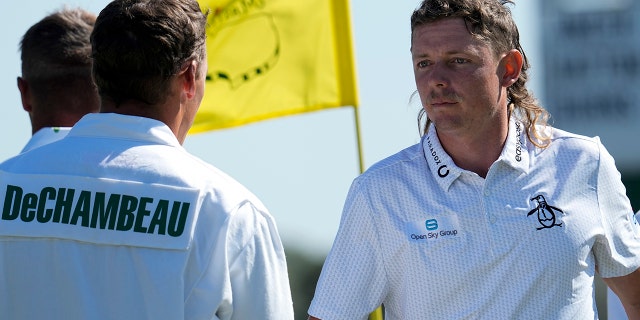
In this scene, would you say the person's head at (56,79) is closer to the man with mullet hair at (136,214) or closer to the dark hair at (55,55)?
the dark hair at (55,55)

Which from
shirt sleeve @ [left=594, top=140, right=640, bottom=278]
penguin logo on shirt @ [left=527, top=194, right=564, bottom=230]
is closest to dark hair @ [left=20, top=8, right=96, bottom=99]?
penguin logo on shirt @ [left=527, top=194, right=564, bottom=230]

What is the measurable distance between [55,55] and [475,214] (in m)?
1.48

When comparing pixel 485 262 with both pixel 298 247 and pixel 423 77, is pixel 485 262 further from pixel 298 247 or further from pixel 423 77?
pixel 298 247

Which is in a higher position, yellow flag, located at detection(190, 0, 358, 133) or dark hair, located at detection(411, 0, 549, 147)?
dark hair, located at detection(411, 0, 549, 147)

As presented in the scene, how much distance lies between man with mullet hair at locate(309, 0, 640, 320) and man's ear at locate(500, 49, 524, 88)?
0.01 metres

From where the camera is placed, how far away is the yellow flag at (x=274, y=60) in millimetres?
7723

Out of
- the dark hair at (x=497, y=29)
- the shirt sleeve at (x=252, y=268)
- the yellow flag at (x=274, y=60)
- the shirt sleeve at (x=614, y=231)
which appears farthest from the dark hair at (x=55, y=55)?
the yellow flag at (x=274, y=60)

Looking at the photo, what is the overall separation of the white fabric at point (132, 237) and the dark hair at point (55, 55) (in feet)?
3.54

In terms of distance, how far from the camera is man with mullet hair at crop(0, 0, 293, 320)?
339 cm

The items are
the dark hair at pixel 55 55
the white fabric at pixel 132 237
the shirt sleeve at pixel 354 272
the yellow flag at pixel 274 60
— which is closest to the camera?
the white fabric at pixel 132 237

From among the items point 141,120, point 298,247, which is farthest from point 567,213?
point 298,247

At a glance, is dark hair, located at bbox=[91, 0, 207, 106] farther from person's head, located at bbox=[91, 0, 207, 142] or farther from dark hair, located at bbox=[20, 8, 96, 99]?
dark hair, located at bbox=[20, 8, 96, 99]

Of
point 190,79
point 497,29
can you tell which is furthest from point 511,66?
point 190,79

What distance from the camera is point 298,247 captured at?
116ft
